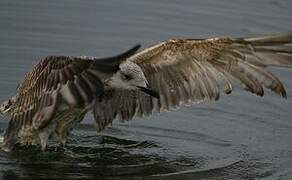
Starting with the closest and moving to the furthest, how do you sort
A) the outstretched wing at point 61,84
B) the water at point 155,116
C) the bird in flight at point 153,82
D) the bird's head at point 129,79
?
the outstretched wing at point 61,84 < the bird in flight at point 153,82 < the bird's head at point 129,79 < the water at point 155,116

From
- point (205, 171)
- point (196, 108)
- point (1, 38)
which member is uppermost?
point (1, 38)

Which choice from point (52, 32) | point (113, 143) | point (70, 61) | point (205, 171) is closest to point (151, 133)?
point (113, 143)

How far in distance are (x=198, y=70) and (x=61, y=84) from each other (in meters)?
2.26

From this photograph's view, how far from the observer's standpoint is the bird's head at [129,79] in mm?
9508

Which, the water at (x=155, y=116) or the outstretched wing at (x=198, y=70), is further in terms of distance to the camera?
the water at (x=155, y=116)

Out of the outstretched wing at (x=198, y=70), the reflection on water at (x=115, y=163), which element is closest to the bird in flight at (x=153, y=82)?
the outstretched wing at (x=198, y=70)

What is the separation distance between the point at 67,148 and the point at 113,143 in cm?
56

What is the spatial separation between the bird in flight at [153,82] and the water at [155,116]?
0.37 metres

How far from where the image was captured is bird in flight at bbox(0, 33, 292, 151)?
895cm

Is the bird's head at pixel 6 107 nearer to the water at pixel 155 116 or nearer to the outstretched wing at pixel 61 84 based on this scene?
the water at pixel 155 116

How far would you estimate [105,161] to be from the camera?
10336 millimetres

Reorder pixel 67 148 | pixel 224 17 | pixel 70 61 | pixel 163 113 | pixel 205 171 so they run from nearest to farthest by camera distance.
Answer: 1. pixel 70 61
2. pixel 205 171
3. pixel 67 148
4. pixel 163 113
5. pixel 224 17

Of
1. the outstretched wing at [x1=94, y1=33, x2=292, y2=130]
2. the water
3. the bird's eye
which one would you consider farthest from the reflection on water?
the bird's eye

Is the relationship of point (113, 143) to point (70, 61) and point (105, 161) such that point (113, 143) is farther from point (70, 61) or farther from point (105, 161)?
point (70, 61)
